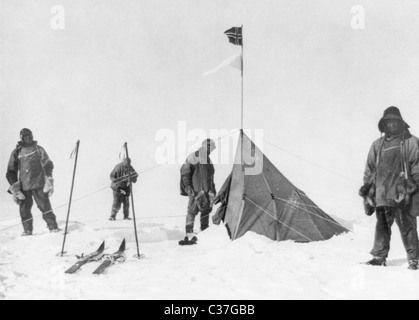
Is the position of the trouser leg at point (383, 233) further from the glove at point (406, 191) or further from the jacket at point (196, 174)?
the jacket at point (196, 174)

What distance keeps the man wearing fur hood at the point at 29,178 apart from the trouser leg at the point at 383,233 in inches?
231

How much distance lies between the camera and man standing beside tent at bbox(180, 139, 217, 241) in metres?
7.34

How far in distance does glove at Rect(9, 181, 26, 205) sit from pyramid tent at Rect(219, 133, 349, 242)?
3.88 m

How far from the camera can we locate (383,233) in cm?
480

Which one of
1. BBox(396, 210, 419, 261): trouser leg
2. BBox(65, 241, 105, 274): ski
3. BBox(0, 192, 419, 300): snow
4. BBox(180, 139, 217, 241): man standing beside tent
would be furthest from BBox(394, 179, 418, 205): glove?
BBox(65, 241, 105, 274): ski

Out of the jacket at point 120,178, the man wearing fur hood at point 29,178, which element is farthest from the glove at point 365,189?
the jacket at point 120,178

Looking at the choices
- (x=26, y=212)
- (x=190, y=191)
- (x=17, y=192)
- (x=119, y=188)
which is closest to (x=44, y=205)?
(x=26, y=212)

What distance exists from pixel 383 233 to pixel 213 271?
7.11 feet

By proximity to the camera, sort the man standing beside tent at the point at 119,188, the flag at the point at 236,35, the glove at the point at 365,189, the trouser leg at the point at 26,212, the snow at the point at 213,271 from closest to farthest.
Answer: the snow at the point at 213,271 → the glove at the point at 365,189 → the flag at the point at 236,35 → the trouser leg at the point at 26,212 → the man standing beside tent at the point at 119,188

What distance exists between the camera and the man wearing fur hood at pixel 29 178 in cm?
753
